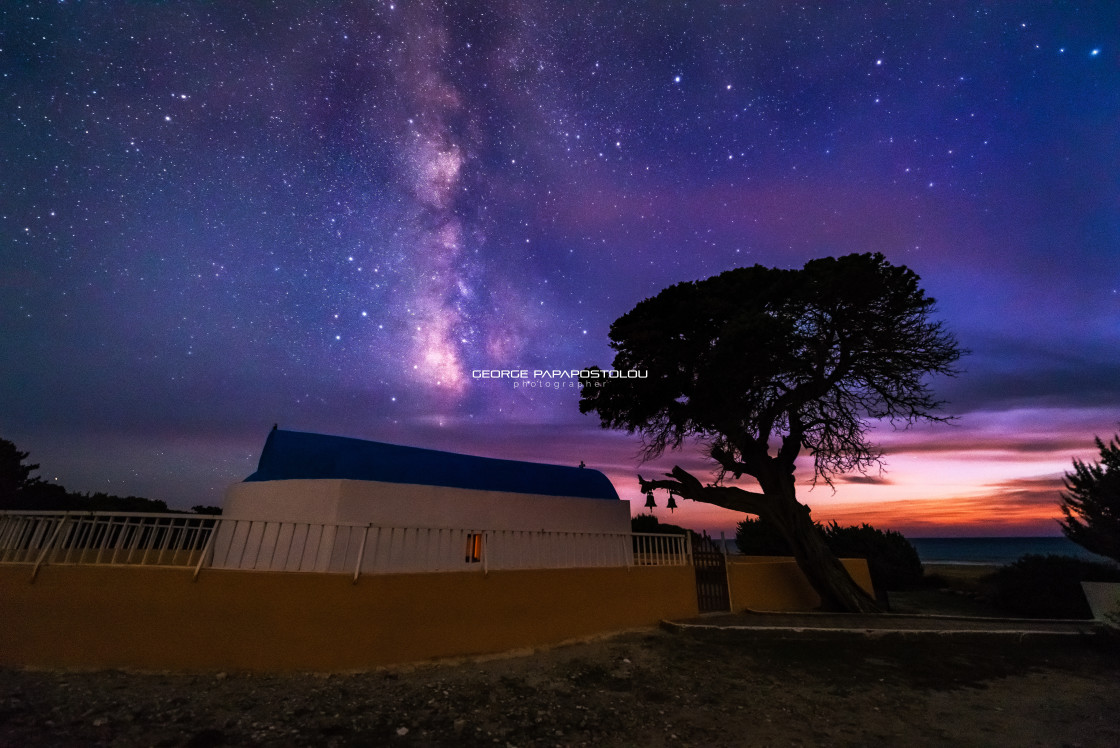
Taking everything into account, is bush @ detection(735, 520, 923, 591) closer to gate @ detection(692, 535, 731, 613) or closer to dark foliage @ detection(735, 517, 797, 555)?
dark foliage @ detection(735, 517, 797, 555)

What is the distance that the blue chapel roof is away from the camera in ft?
38.5

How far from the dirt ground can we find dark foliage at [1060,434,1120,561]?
7406 mm

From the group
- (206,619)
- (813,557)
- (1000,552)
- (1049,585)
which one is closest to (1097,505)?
(1049,585)

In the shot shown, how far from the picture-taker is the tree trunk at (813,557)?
13.4 metres

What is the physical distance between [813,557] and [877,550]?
40.2 ft

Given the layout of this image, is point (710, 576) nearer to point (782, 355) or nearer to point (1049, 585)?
point (782, 355)

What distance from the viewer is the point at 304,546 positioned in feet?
21.0

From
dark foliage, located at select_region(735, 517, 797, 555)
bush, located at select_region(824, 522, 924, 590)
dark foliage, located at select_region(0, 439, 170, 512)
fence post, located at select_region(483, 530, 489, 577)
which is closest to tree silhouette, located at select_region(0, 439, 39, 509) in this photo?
dark foliage, located at select_region(0, 439, 170, 512)

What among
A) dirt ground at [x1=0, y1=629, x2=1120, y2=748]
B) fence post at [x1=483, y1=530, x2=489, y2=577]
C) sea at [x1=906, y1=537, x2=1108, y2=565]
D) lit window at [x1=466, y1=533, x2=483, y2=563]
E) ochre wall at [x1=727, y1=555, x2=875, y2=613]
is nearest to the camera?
dirt ground at [x1=0, y1=629, x2=1120, y2=748]

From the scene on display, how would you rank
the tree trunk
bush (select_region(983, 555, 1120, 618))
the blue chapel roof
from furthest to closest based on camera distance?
1. bush (select_region(983, 555, 1120, 618))
2. the tree trunk
3. the blue chapel roof

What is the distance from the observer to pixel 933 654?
8.98 meters

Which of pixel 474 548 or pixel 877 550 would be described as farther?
pixel 877 550

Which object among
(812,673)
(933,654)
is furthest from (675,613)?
(933,654)

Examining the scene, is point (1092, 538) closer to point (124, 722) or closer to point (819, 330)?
point (819, 330)
